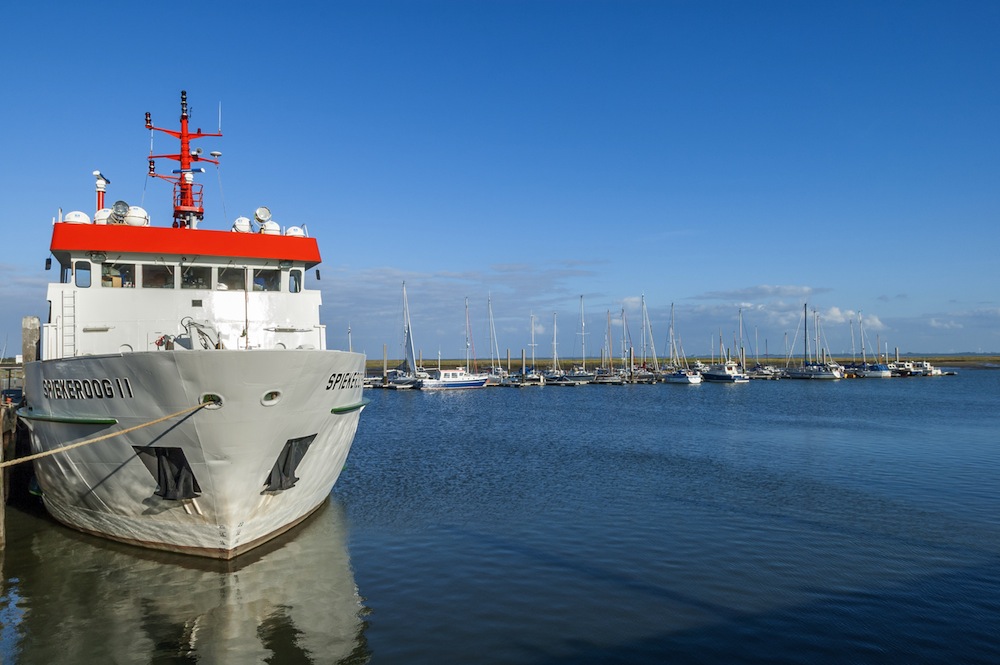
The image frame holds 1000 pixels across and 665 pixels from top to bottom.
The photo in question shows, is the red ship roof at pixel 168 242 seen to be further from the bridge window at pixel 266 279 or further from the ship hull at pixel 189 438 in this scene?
the ship hull at pixel 189 438

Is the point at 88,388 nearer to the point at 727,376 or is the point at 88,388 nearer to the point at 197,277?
the point at 197,277

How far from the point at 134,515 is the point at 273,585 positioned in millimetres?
3082

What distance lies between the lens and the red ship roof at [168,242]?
1247cm

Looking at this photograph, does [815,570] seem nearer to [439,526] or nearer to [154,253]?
[439,526]

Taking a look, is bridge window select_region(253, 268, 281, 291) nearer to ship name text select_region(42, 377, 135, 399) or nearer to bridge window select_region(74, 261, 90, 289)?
bridge window select_region(74, 261, 90, 289)

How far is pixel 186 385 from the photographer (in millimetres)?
9547

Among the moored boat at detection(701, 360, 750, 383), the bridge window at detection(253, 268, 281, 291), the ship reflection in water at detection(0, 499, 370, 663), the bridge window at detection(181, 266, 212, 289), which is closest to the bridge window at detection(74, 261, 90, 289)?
the bridge window at detection(181, 266, 212, 289)

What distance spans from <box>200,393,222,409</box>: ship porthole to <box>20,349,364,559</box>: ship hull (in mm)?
22

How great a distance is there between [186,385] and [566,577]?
280 inches

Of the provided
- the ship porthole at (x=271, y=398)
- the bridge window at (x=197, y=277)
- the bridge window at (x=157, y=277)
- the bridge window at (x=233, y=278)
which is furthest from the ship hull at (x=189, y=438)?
the bridge window at (x=233, y=278)

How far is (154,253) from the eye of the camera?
1285cm

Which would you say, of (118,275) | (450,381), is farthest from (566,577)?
(450,381)

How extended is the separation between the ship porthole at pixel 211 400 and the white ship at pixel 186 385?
0.05 ft

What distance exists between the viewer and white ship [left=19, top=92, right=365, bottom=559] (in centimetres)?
980
